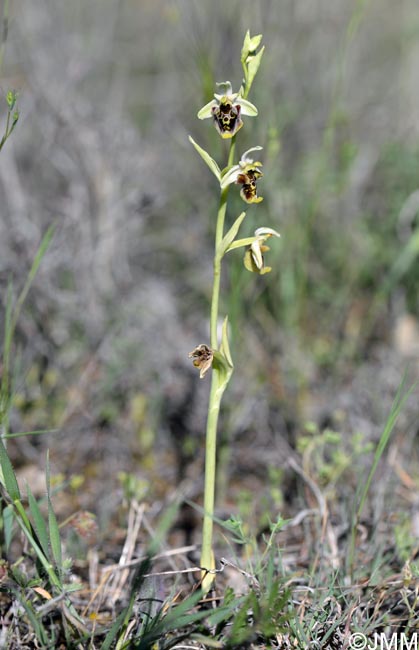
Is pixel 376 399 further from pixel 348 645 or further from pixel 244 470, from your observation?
pixel 348 645

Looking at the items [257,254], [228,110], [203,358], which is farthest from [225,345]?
[228,110]

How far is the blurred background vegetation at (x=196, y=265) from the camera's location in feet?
8.27

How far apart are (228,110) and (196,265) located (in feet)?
6.47

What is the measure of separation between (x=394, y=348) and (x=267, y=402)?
75cm

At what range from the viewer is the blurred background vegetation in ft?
8.27

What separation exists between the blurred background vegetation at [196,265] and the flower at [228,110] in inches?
25.3

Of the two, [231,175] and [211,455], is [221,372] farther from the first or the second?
[231,175]

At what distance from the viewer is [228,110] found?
1492mm

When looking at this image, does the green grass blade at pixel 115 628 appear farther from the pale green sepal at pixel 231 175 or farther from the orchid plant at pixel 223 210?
the pale green sepal at pixel 231 175

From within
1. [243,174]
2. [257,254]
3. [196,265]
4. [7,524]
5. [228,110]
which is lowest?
[7,524]

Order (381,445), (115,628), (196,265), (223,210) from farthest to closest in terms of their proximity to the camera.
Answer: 1. (196,265)
2. (381,445)
3. (223,210)
4. (115,628)

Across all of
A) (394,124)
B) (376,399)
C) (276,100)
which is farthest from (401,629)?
(394,124)

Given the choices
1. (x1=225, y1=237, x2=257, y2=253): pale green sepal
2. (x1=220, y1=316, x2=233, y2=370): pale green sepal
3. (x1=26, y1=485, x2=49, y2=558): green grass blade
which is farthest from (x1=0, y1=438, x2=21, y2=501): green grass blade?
(x1=225, y1=237, x2=257, y2=253): pale green sepal

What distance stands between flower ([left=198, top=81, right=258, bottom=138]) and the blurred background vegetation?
64 cm
